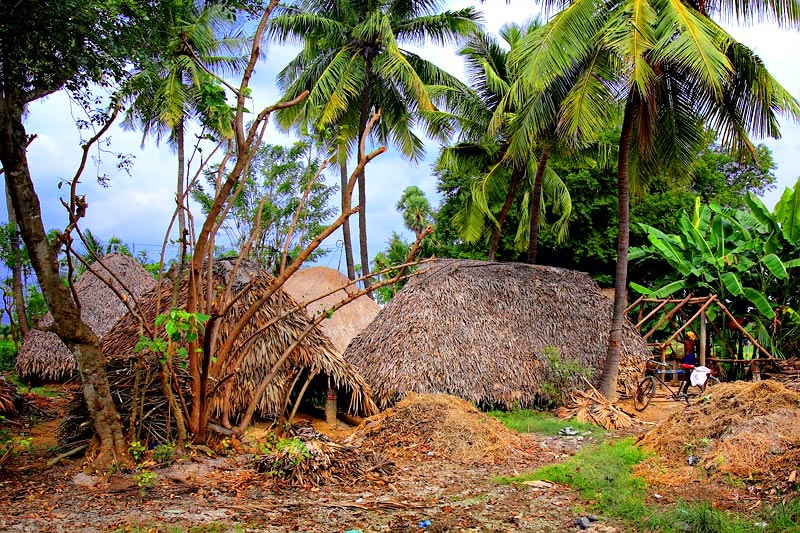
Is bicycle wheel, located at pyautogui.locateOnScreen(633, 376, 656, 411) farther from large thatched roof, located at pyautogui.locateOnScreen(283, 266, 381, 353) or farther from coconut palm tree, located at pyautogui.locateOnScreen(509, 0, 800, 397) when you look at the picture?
large thatched roof, located at pyautogui.locateOnScreen(283, 266, 381, 353)

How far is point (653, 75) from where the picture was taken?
32.4 feet

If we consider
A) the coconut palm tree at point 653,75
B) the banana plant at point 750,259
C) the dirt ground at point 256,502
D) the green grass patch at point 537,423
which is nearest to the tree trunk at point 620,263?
the coconut palm tree at point 653,75

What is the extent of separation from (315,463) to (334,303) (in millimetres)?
11328

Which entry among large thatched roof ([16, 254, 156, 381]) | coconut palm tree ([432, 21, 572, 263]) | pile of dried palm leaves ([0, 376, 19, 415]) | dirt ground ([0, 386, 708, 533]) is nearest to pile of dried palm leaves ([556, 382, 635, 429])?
dirt ground ([0, 386, 708, 533])

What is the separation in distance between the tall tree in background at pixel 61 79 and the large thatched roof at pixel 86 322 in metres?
7.35

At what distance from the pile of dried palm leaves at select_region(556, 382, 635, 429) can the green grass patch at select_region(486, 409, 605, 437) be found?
191mm

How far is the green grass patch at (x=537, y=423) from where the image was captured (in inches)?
365

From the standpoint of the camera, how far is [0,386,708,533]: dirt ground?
495 centimetres

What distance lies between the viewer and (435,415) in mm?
8172

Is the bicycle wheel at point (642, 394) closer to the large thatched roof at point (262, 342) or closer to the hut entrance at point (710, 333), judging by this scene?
the hut entrance at point (710, 333)

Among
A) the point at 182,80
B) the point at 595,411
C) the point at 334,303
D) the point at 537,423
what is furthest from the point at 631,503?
the point at 182,80

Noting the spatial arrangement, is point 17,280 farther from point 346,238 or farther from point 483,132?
point 483,132

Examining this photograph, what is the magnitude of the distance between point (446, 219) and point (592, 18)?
1389cm

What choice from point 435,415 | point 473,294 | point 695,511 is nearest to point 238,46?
point 473,294
